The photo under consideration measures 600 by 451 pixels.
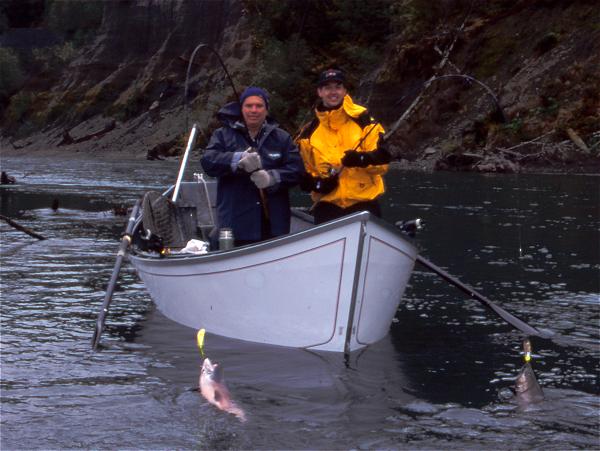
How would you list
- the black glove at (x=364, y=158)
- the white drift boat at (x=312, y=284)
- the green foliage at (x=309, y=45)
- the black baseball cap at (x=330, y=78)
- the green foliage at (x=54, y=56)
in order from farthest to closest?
the green foliage at (x=54, y=56)
the green foliage at (x=309, y=45)
the black baseball cap at (x=330, y=78)
the black glove at (x=364, y=158)
the white drift boat at (x=312, y=284)

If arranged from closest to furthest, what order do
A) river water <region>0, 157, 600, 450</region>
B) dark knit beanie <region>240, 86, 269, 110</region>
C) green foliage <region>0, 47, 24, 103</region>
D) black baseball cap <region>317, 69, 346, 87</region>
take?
1. river water <region>0, 157, 600, 450</region>
2. black baseball cap <region>317, 69, 346, 87</region>
3. dark knit beanie <region>240, 86, 269, 110</region>
4. green foliage <region>0, 47, 24, 103</region>

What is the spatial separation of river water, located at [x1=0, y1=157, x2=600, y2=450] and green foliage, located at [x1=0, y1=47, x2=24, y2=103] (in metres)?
90.0

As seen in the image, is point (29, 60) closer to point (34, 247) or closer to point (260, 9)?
point (260, 9)

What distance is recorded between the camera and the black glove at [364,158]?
878 centimetres

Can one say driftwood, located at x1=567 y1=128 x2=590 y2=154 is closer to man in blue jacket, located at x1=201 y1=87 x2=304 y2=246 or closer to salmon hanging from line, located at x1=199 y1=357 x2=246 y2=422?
man in blue jacket, located at x1=201 y1=87 x2=304 y2=246

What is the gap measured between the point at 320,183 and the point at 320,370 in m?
1.80

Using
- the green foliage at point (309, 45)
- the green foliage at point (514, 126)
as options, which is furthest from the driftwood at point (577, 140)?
the green foliage at point (309, 45)

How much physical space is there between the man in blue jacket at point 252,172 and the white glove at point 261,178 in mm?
37

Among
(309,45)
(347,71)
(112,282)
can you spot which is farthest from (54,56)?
(112,282)

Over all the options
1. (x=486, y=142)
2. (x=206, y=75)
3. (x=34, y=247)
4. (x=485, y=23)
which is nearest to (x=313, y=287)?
(x=34, y=247)

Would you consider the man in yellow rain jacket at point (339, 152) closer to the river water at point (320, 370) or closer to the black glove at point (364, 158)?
the black glove at point (364, 158)

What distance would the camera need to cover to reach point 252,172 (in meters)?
8.97

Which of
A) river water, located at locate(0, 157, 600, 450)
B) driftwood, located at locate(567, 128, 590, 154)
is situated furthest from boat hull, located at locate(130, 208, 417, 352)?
driftwood, located at locate(567, 128, 590, 154)

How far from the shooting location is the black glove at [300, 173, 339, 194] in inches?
360
